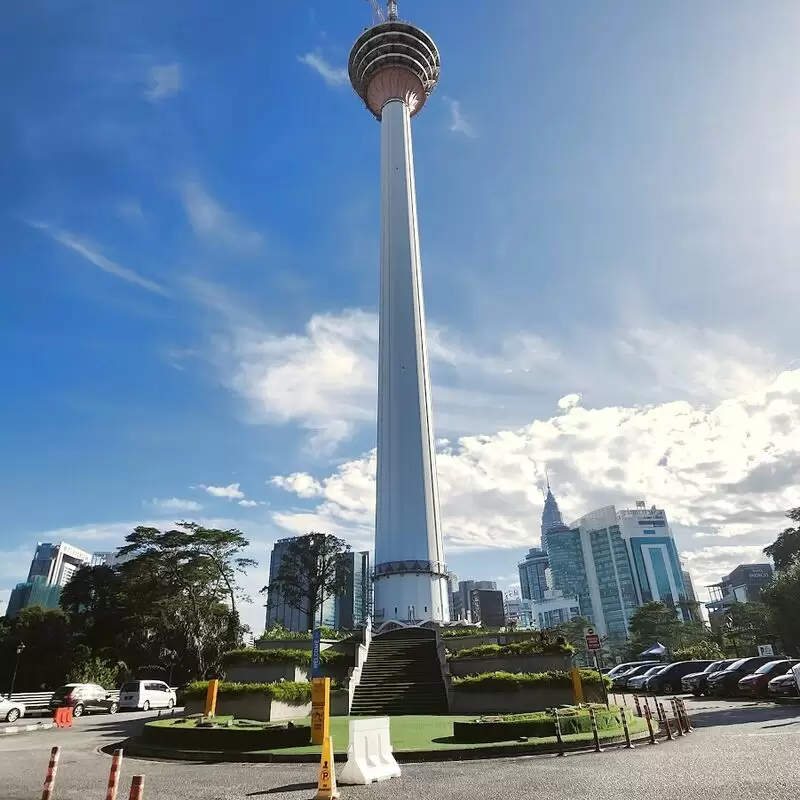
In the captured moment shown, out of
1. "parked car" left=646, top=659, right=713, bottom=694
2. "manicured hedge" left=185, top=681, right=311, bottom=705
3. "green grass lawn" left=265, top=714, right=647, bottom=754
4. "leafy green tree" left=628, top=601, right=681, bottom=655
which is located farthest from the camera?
"leafy green tree" left=628, top=601, right=681, bottom=655

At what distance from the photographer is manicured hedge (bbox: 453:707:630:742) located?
14.7 m

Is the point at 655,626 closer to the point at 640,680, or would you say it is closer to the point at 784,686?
the point at 640,680

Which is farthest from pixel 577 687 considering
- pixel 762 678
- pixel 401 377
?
pixel 401 377

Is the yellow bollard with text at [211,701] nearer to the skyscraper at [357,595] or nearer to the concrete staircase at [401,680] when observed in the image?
the concrete staircase at [401,680]

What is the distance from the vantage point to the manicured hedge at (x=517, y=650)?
1035 inches

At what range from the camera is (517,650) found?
2688 centimetres

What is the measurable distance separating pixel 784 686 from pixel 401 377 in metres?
34.6

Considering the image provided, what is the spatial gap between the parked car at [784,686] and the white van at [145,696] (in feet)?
104

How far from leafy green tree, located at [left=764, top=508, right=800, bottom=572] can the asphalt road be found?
167 ft

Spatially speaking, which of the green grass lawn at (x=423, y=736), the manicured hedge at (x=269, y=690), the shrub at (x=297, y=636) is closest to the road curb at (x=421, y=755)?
the green grass lawn at (x=423, y=736)

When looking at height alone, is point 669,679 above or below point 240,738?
above

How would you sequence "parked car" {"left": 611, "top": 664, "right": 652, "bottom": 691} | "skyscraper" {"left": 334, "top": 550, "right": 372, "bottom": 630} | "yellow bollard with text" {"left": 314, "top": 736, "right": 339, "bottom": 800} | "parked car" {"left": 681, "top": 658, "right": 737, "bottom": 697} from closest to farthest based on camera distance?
"yellow bollard with text" {"left": 314, "top": 736, "right": 339, "bottom": 800} < "parked car" {"left": 681, "top": 658, "right": 737, "bottom": 697} < "parked car" {"left": 611, "top": 664, "right": 652, "bottom": 691} < "skyscraper" {"left": 334, "top": 550, "right": 372, "bottom": 630}

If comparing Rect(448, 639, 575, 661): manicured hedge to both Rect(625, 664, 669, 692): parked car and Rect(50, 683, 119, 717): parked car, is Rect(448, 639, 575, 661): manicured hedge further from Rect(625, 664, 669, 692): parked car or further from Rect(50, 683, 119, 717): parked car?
Rect(50, 683, 119, 717): parked car

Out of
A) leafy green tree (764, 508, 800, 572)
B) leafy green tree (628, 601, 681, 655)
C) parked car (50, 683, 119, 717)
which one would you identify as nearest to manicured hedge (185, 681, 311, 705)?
parked car (50, 683, 119, 717)
